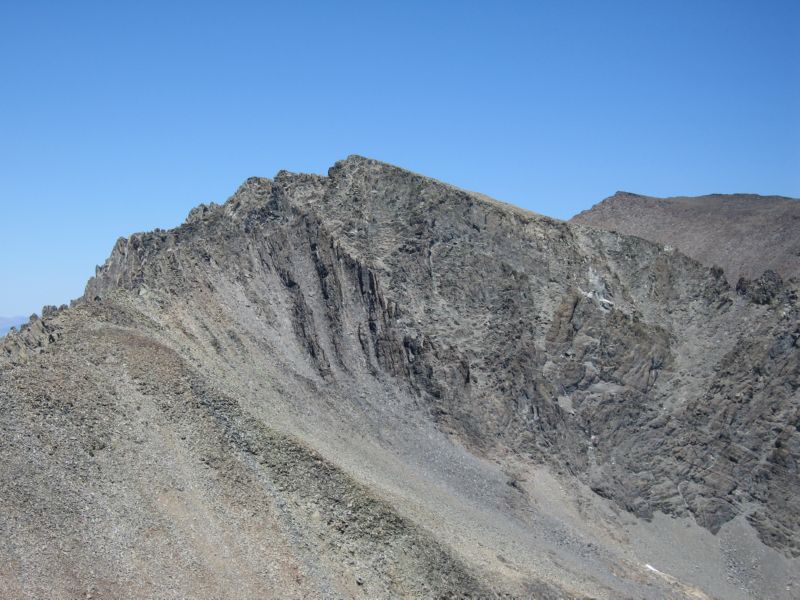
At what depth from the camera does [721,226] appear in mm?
119562

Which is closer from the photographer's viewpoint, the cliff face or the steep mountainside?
the cliff face

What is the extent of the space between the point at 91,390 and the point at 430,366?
30901 mm

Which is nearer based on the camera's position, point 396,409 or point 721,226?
point 396,409

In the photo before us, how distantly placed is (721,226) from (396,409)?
62.8m

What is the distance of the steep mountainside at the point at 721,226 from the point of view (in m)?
108

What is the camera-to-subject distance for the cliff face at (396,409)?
1847 inches

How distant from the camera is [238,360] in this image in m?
65.0

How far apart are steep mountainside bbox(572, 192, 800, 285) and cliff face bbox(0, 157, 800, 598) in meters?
22.9

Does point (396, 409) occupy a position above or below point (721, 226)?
below

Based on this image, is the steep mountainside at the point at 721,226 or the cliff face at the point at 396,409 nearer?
the cliff face at the point at 396,409

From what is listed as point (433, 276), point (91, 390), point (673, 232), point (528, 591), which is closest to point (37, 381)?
point (91, 390)

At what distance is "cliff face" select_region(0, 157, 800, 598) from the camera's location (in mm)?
46906

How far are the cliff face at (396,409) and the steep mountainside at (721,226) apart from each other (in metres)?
22.9

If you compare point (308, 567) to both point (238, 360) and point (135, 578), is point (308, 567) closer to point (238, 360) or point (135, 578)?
point (135, 578)
